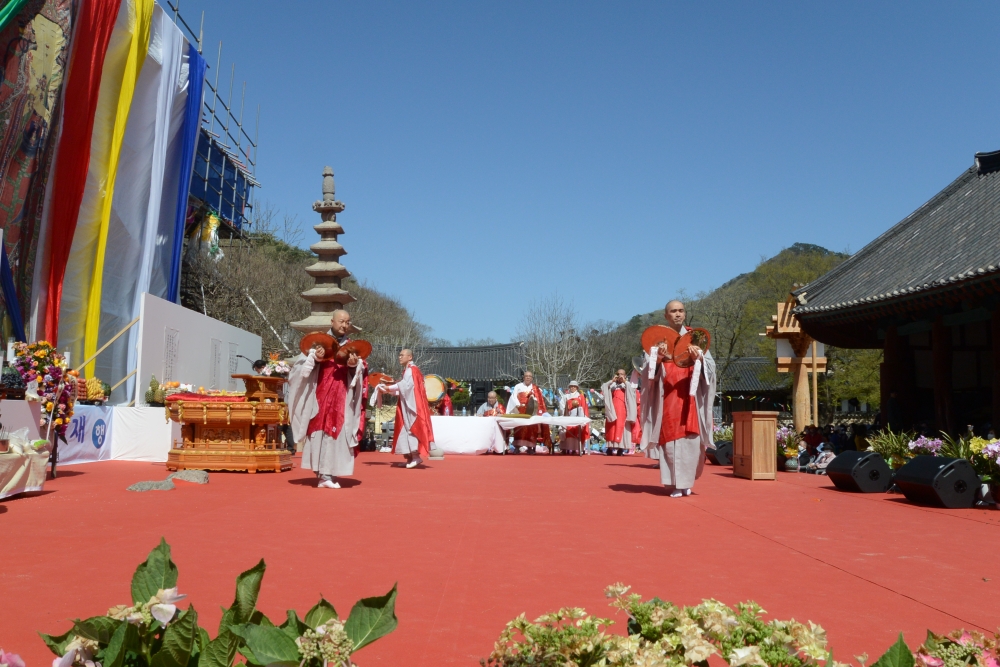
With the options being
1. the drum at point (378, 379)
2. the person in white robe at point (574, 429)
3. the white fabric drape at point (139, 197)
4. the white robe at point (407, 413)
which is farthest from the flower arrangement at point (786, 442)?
the white fabric drape at point (139, 197)

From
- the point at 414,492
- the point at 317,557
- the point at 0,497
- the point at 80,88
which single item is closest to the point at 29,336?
the point at 80,88

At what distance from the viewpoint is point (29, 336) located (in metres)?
14.4

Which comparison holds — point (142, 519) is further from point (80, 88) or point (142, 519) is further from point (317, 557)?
point (80, 88)

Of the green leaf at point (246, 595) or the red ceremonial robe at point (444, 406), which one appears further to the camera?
the red ceremonial robe at point (444, 406)

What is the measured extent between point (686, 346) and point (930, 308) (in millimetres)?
6514

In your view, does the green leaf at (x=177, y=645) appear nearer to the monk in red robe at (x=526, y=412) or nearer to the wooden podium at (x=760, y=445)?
the wooden podium at (x=760, y=445)

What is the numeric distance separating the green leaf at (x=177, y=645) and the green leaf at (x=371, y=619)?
30 centimetres

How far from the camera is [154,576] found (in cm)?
175

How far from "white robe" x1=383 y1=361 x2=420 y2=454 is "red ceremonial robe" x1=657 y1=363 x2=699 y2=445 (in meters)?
4.89

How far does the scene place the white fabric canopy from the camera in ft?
61.9

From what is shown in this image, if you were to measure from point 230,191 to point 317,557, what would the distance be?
23667 millimetres

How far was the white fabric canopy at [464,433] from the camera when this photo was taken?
18875 millimetres

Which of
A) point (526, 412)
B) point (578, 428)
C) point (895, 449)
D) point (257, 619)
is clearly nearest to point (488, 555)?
point (257, 619)

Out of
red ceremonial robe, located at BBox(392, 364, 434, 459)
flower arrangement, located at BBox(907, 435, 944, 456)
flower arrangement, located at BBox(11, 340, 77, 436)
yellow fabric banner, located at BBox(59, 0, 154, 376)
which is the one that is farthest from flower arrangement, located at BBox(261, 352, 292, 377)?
flower arrangement, located at BBox(907, 435, 944, 456)
